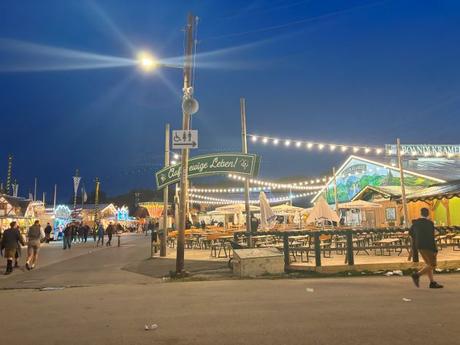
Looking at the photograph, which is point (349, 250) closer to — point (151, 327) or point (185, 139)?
point (185, 139)

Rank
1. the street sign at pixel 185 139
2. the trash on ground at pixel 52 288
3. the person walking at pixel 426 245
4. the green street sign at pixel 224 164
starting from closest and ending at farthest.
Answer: the person walking at pixel 426 245, the trash on ground at pixel 52 288, the street sign at pixel 185 139, the green street sign at pixel 224 164

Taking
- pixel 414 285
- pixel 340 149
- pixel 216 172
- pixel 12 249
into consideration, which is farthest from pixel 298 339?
pixel 340 149

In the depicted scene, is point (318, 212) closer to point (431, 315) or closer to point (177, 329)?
point (431, 315)

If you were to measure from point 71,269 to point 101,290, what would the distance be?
559 centimetres

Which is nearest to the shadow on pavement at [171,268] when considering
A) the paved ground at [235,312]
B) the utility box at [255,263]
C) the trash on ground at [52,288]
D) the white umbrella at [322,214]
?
the utility box at [255,263]

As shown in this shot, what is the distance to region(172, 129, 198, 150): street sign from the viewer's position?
41.0 feet

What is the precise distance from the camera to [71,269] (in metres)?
15.0

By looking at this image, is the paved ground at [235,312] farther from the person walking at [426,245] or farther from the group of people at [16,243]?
the group of people at [16,243]

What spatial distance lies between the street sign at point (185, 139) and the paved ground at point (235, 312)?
401 cm

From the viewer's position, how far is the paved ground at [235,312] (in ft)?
18.3

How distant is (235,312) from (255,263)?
15.7 ft

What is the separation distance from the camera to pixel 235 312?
7070 mm

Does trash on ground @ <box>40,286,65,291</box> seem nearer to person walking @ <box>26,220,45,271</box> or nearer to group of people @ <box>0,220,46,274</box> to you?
group of people @ <box>0,220,46,274</box>

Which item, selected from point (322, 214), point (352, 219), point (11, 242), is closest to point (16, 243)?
point (11, 242)
